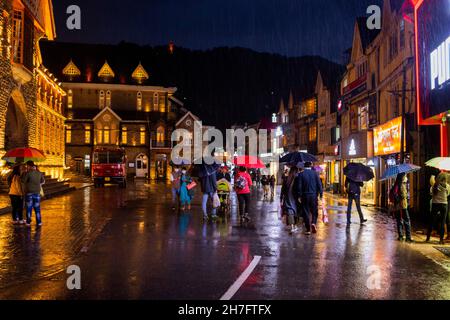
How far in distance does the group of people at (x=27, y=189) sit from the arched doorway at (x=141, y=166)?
5060 centimetres

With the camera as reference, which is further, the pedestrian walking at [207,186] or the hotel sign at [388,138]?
the hotel sign at [388,138]

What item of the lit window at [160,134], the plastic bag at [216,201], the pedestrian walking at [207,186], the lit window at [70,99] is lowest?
the plastic bag at [216,201]

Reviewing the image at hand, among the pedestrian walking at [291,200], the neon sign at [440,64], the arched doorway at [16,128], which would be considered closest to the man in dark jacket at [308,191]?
the pedestrian walking at [291,200]

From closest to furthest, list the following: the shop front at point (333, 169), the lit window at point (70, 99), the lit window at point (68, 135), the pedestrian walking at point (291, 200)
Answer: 1. the pedestrian walking at point (291, 200)
2. the shop front at point (333, 169)
3. the lit window at point (68, 135)
4. the lit window at point (70, 99)

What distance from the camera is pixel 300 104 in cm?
5584

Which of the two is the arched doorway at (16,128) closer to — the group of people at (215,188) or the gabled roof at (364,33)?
the group of people at (215,188)

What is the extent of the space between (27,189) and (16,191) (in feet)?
1.86

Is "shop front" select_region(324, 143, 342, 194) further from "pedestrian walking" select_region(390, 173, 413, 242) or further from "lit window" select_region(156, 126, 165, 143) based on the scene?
"lit window" select_region(156, 126, 165, 143)

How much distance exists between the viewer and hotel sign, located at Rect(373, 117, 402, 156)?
20.2 m

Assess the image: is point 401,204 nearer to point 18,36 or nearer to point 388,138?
point 388,138

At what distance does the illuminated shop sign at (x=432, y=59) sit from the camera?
44.8 ft

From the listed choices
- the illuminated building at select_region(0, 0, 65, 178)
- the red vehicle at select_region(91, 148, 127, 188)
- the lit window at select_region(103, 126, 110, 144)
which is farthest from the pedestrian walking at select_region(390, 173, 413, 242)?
the lit window at select_region(103, 126, 110, 144)
